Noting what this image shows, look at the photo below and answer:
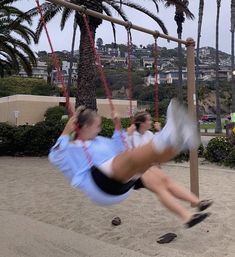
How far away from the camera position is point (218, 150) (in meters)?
13.2

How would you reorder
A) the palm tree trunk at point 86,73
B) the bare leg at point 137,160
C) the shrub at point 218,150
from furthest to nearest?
the palm tree trunk at point 86,73 < the shrub at point 218,150 < the bare leg at point 137,160

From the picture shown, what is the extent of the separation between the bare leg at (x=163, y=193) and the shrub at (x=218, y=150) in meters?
8.94

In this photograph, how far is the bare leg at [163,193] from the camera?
3.84 m

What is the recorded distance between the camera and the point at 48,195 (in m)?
9.10

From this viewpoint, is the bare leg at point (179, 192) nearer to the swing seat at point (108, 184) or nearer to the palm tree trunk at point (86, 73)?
the swing seat at point (108, 184)

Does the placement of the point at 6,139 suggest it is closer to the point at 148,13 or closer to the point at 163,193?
the point at 148,13

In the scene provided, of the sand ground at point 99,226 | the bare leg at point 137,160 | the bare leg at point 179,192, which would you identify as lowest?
the sand ground at point 99,226

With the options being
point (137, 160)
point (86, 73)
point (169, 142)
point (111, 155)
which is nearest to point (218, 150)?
point (86, 73)

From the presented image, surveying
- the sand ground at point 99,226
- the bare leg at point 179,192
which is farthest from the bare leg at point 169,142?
the sand ground at point 99,226

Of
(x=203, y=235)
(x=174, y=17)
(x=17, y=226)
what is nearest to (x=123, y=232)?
(x=203, y=235)

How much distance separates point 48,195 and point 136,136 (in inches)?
167

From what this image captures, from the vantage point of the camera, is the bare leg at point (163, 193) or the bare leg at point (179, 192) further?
the bare leg at point (179, 192)

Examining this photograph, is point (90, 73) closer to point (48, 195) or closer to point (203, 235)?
point (48, 195)

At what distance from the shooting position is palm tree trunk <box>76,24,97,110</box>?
14477mm
